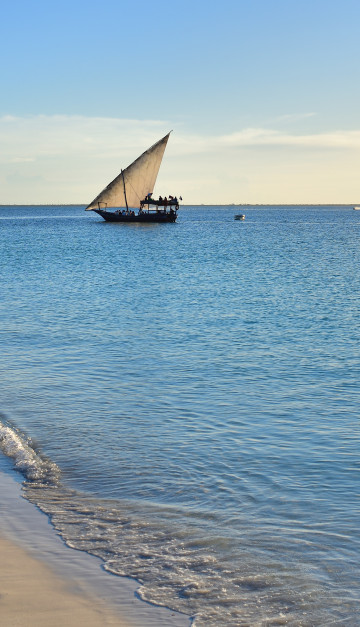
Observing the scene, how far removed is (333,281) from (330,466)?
109 feet

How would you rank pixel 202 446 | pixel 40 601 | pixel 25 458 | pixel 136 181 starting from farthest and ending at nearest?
pixel 136 181, pixel 202 446, pixel 25 458, pixel 40 601

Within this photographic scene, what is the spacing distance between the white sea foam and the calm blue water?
0.14 ft

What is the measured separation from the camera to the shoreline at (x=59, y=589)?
19.8 feet

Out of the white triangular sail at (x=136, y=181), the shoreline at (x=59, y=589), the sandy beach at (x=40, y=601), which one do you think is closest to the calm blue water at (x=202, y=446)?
the shoreline at (x=59, y=589)

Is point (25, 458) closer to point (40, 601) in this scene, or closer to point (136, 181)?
point (40, 601)

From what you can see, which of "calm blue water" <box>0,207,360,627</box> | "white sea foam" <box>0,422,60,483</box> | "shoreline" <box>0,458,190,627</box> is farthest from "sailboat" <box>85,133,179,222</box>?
"shoreline" <box>0,458,190,627</box>

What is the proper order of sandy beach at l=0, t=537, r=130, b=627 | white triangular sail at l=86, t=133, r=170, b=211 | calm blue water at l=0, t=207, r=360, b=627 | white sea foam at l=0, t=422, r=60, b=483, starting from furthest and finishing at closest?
white triangular sail at l=86, t=133, r=170, b=211, white sea foam at l=0, t=422, r=60, b=483, calm blue water at l=0, t=207, r=360, b=627, sandy beach at l=0, t=537, r=130, b=627

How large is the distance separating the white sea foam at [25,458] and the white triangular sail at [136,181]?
89544 millimetres

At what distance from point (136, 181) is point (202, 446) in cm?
9406

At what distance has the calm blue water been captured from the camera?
7.14 metres

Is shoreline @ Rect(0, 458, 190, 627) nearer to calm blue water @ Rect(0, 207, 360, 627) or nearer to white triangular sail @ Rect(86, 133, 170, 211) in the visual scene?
calm blue water @ Rect(0, 207, 360, 627)

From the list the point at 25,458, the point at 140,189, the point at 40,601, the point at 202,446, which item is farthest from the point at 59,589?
the point at 140,189

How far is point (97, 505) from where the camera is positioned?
29.5 ft

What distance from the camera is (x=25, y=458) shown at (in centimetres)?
1070
